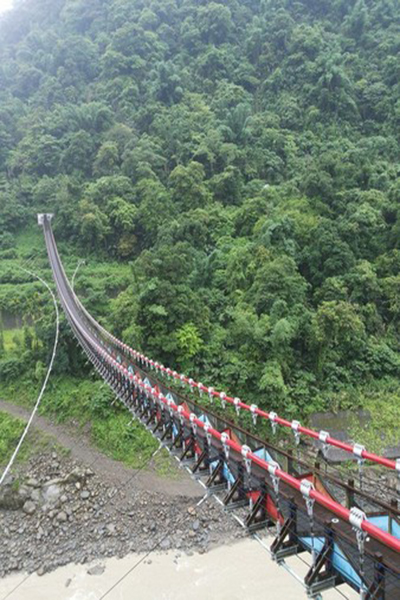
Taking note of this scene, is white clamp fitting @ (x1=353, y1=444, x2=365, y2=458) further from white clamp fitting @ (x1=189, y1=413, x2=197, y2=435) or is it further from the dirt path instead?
the dirt path

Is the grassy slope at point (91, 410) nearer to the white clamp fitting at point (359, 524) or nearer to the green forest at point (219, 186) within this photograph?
the green forest at point (219, 186)

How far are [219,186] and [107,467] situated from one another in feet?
56.2

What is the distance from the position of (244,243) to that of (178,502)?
39.9 ft

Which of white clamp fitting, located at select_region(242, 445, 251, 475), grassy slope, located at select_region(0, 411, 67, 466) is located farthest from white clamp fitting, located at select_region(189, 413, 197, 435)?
grassy slope, located at select_region(0, 411, 67, 466)

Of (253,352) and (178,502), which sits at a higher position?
(253,352)

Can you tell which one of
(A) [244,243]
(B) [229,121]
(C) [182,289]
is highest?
(B) [229,121]

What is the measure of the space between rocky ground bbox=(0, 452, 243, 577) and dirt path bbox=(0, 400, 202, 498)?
0.18 metres

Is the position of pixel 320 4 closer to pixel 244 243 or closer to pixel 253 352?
pixel 244 243

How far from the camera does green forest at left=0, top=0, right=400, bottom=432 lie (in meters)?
14.5

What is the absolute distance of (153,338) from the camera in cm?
1422

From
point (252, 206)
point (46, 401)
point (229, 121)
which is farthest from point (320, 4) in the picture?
point (46, 401)

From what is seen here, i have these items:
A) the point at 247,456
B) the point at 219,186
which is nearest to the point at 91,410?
the point at 247,456

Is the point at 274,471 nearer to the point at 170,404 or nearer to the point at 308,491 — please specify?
the point at 308,491

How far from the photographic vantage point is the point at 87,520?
1189cm
